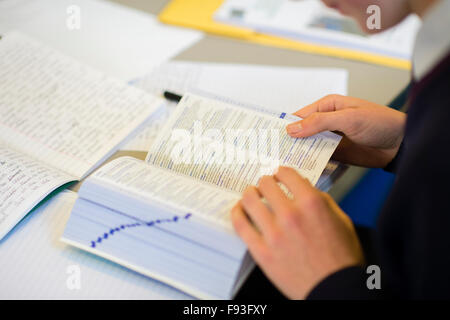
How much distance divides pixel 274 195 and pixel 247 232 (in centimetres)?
7

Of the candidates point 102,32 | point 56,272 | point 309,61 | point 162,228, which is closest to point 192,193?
point 162,228

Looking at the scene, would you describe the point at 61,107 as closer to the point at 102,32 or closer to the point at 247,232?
the point at 102,32

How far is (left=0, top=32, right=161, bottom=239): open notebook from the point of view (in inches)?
27.6

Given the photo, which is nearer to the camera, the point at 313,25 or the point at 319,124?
the point at 319,124

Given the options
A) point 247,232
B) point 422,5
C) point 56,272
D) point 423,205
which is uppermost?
point 422,5

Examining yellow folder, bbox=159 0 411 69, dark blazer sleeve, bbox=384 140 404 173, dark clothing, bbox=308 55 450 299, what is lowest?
dark blazer sleeve, bbox=384 140 404 173

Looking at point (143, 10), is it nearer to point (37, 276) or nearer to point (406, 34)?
point (406, 34)

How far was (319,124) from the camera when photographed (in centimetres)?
73

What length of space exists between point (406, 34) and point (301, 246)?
35.2 inches

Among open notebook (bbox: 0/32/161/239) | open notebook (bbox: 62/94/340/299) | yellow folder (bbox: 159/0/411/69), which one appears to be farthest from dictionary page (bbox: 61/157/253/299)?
yellow folder (bbox: 159/0/411/69)

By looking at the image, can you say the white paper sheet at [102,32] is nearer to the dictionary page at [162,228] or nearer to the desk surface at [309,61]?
the desk surface at [309,61]

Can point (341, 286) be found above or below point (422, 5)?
below

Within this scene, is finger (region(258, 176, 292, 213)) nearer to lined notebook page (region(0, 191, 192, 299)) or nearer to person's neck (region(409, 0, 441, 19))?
lined notebook page (region(0, 191, 192, 299))

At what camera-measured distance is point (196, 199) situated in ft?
2.01
